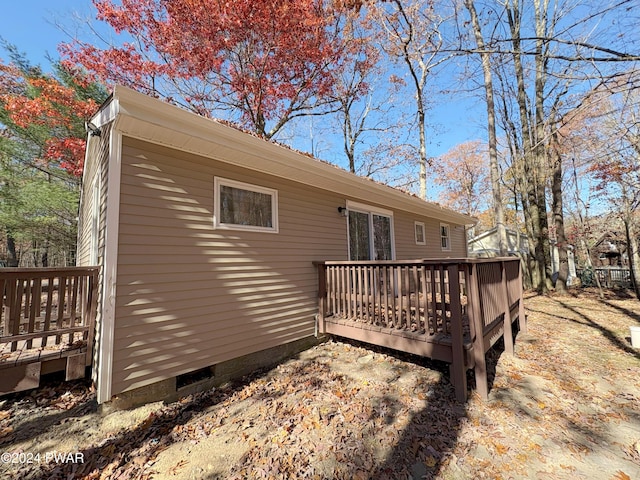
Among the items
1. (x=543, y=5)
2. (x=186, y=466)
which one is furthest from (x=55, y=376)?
(x=543, y=5)

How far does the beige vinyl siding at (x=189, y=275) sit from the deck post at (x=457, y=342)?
2.48 meters

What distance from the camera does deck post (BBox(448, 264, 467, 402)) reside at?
3162 millimetres

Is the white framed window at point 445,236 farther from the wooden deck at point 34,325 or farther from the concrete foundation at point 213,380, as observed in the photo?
the wooden deck at point 34,325

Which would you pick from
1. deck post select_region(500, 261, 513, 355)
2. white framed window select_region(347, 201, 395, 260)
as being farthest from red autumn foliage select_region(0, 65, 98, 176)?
deck post select_region(500, 261, 513, 355)

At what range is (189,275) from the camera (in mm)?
3486

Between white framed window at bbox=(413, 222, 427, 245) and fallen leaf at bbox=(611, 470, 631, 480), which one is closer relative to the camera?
fallen leaf at bbox=(611, 470, 631, 480)

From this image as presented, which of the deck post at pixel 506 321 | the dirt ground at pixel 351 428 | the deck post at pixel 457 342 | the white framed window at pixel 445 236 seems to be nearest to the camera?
the dirt ground at pixel 351 428

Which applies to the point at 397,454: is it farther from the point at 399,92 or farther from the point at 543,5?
the point at 399,92

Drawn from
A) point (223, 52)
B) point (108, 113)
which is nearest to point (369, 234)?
point (108, 113)

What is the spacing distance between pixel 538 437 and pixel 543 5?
12.1 metres

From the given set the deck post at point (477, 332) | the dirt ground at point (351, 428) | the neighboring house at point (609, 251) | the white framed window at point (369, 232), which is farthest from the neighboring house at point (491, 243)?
the deck post at point (477, 332)

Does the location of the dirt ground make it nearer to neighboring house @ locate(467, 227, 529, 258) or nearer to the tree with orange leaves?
the tree with orange leaves

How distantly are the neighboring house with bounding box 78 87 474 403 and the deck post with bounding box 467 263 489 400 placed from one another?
2.62 meters

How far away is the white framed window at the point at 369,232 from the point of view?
619cm
